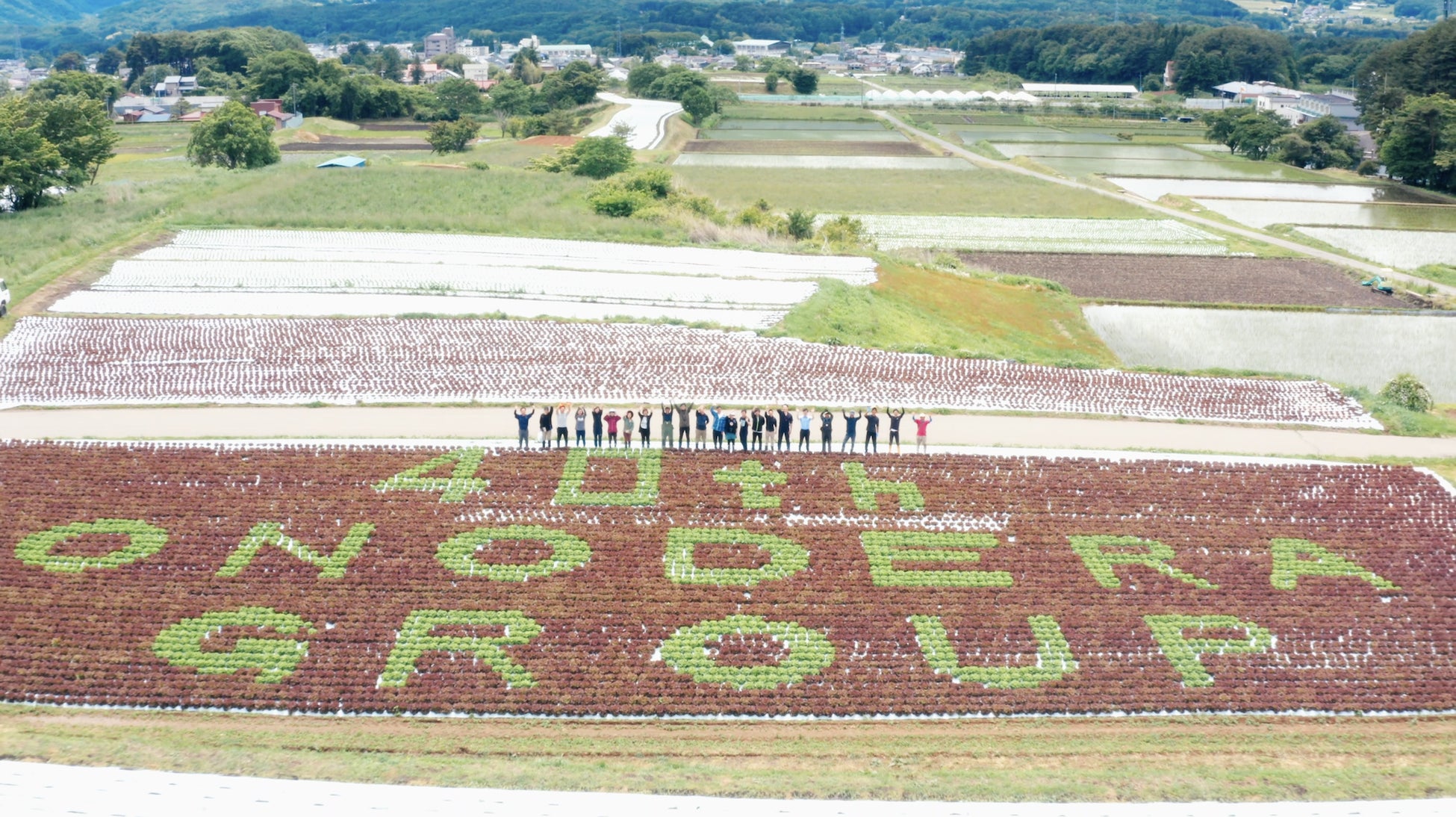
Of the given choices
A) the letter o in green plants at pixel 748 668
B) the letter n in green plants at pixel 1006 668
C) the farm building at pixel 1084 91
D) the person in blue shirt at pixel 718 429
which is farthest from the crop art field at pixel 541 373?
the farm building at pixel 1084 91

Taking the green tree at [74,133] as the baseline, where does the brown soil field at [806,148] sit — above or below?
below

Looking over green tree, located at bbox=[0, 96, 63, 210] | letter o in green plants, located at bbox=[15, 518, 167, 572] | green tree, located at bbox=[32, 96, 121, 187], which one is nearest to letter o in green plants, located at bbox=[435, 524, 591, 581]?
letter o in green plants, located at bbox=[15, 518, 167, 572]

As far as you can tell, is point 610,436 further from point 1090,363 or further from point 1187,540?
point 1090,363

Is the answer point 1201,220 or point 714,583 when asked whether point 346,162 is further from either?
point 714,583

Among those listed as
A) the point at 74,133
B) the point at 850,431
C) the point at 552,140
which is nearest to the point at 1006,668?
the point at 850,431

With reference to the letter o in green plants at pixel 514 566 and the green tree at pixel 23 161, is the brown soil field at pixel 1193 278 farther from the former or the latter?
the green tree at pixel 23 161

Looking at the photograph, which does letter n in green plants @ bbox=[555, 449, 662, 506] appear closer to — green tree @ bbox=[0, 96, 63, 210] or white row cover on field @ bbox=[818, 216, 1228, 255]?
white row cover on field @ bbox=[818, 216, 1228, 255]
